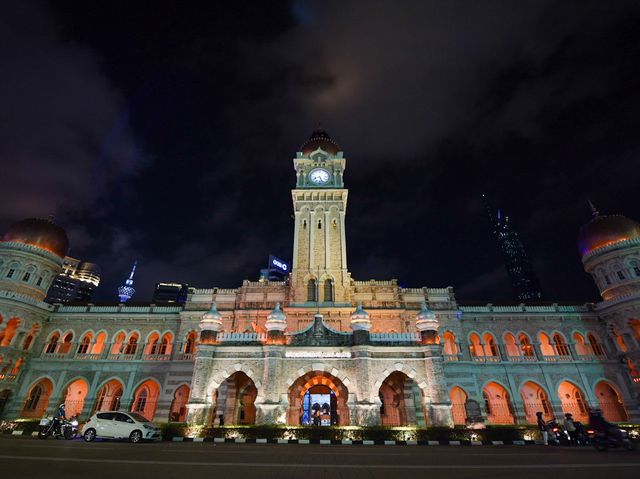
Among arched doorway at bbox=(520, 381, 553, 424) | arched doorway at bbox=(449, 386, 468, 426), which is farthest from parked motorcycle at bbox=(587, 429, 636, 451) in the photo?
arched doorway at bbox=(520, 381, 553, 424)

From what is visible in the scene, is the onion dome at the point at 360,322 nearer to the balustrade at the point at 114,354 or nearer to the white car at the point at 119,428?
the white car at the point at 119,428

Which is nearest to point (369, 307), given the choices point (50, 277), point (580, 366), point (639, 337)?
point (580, 366)

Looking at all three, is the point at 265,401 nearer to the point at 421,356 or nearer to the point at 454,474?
the point at 421,356

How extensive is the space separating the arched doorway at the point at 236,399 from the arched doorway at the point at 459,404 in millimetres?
17213

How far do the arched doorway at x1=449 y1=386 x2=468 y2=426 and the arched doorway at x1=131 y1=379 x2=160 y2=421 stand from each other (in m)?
26.2

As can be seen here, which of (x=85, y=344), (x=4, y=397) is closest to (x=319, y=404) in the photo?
(x=85, y=344)

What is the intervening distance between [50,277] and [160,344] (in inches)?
527

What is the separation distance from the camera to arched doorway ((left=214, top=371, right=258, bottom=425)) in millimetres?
22859

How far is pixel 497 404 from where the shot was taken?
98.0 ft

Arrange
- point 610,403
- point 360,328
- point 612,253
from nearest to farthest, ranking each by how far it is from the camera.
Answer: point 360,328
point 610,403
point 612,253

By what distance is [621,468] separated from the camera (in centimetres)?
839

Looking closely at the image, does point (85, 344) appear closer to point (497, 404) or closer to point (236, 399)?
point (236, 399)

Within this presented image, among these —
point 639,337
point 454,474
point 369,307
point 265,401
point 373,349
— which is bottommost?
point 454,474

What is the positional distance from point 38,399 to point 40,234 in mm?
15283
